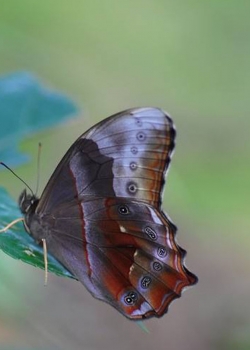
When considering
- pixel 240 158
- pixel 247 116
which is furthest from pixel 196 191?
pixel 247 116

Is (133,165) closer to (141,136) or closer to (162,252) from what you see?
(141,136)

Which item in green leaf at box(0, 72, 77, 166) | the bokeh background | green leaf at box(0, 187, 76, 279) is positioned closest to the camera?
green leaf at box(0, 187, 76, 279)

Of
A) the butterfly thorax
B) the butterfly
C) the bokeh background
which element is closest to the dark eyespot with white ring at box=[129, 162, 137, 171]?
the butterfly

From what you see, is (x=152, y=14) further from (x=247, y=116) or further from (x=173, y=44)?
(x=247, y=116)

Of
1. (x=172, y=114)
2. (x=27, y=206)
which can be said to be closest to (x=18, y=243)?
(x=27, y=206)

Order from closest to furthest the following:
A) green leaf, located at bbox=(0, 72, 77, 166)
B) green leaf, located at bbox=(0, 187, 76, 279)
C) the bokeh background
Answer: green leaf, located at bbox=(0, 187, 76, 279)
green leaf, located at bbox=(0, 72, 77, 166)
the bokeh background

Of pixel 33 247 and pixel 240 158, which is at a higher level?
pixel 33 247

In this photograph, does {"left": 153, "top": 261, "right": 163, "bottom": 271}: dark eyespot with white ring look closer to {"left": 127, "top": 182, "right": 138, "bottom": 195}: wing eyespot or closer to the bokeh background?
{"left": 127, "top": 182, "right": 138, "bottom": 195}: wing eyespot
